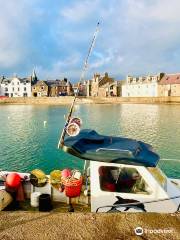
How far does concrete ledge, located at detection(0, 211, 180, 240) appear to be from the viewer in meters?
5.13

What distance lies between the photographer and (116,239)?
5.02m

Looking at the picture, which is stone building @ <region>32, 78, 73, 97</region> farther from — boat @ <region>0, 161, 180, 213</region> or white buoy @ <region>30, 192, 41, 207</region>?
boat @ <region>0, 161, 180, 213</region>

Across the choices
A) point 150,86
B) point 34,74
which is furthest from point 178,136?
point 34,74

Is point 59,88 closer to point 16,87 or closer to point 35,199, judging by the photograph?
point 16,87

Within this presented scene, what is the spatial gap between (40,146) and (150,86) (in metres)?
99.9

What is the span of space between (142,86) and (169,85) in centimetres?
1530

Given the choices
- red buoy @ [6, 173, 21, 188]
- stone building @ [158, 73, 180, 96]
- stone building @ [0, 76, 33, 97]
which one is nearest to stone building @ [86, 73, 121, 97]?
stone building @ [158, 73, 180, 96]

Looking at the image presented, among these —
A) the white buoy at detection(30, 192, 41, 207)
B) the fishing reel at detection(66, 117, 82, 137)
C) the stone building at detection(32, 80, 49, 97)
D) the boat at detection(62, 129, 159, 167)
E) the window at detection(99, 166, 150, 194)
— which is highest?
the stone building at detection(32, 80, 49, 97)

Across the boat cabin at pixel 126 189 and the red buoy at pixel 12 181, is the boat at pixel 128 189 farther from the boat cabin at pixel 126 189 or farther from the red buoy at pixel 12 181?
the red buoy at pixel 12 181

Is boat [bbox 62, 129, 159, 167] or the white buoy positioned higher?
boat [bbox 62, 129, 159, 167]

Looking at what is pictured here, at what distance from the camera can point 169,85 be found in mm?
112938

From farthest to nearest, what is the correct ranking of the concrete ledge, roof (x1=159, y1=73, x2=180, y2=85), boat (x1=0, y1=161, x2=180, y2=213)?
1. roof (x1=159, y1=73, x2=180, y2=85)
2. boat (x1=0, y1=161, x2=180, y2=213)
3. the concrete ledge

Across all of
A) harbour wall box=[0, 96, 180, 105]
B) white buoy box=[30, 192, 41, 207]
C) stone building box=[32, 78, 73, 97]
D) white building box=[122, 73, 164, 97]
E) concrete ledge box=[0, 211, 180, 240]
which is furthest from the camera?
stone building box=[32, 78, 73, 97]

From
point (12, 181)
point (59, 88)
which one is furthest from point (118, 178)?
point (59, 88)
